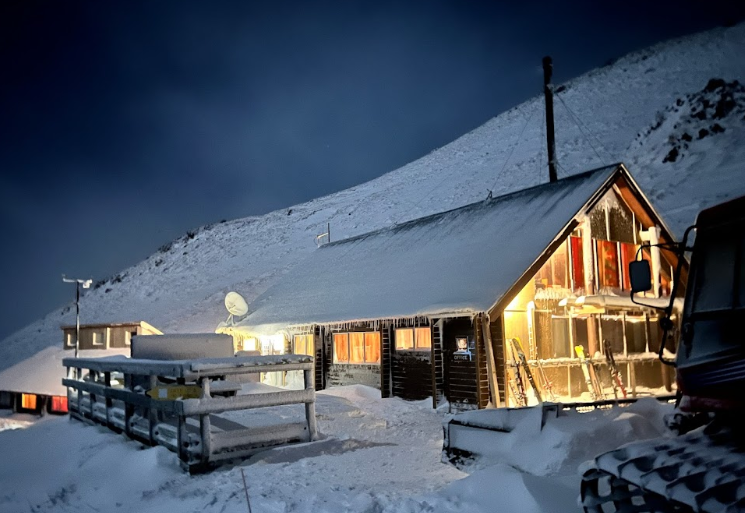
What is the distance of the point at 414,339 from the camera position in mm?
16969

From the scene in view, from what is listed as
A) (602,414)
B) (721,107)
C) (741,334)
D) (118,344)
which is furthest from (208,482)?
(721,107)

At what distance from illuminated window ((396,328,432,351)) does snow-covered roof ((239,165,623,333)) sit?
37.6 inches

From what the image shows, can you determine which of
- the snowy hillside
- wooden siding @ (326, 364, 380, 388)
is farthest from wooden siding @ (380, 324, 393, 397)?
the snowy hillside

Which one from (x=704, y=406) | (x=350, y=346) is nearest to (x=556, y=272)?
(x=350, y=346)

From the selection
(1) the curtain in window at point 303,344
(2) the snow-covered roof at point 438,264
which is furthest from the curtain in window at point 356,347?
(1) the curtain in window at point 303,344

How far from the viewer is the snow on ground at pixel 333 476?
241 inches

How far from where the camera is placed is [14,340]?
75.8 meters

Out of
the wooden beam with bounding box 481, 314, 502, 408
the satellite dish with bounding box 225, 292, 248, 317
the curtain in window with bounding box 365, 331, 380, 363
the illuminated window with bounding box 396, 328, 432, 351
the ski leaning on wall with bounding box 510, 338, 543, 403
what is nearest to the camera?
the wooden beam with bounding box 481, 314, 502, 408

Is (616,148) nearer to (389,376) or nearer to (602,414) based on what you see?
(389,376)

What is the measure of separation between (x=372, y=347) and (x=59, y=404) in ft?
70.9

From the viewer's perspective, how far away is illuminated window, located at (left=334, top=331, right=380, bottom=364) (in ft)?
60.4

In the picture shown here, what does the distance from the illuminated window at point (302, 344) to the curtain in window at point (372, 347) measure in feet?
10.3

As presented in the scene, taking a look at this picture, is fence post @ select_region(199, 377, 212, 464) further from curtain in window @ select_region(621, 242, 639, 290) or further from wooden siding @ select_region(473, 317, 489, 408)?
curtain in window @ select_region(621, 242, 639, 290)

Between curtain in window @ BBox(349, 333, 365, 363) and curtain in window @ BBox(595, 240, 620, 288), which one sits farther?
curtain in window @ BBox(349, 333, 365, 363)
